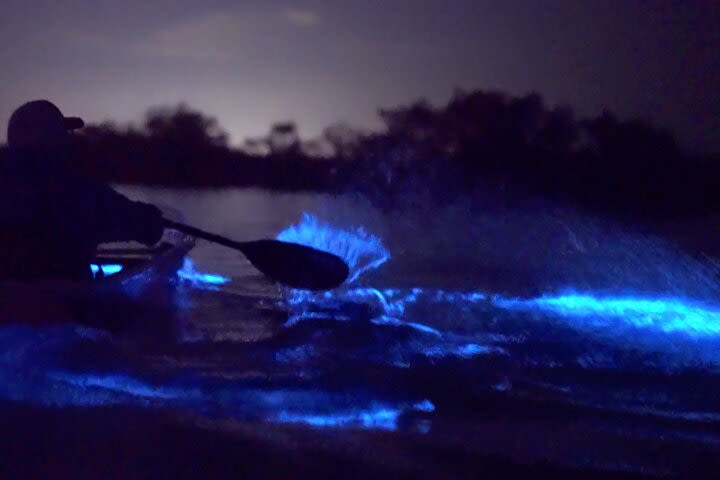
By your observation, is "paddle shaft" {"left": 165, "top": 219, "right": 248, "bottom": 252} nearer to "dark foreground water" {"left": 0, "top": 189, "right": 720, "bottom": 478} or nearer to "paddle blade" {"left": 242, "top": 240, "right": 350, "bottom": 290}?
"paddle blade" {"left": 242, "top": 240, "right": 350, "bottom": 290}

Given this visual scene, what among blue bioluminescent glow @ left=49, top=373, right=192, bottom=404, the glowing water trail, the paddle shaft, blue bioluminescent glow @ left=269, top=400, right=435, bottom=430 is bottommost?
blue bioluminescent glow @ left=49, top=373, right=192, bottom=404

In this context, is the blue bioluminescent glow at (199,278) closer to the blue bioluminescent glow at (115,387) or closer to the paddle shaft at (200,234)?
the paddle shaft at (200,234)

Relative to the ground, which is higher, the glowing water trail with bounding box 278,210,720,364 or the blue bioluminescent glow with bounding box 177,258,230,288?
the glowing water trail with bounding box 278,210,720,364

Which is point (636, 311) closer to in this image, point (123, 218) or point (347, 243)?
point (347, 243)

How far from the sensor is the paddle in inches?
402

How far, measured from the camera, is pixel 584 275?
14.1 m

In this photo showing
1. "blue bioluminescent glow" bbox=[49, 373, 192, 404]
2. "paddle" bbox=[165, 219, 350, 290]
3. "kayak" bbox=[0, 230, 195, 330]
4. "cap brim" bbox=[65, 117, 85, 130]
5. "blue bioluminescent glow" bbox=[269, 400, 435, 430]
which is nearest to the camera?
"blue bioluminescent glow" bbox=[269, 400, 435, 430]

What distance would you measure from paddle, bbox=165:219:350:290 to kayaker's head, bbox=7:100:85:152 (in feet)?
5.60

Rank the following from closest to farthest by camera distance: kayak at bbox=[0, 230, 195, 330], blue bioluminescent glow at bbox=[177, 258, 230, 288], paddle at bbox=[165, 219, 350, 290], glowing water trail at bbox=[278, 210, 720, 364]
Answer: kayak at bbox=[0, 230, 195, 330], glowing water trail at bbox=[278, 210, 720, 364], paddle at bbox=[165, 219, 350, 290], blue bioluminescent glow at bbox=[177, 258, 230, 288]

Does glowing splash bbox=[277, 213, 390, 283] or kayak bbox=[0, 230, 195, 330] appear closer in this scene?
kayak bbox=[0, 230, 195, 330]

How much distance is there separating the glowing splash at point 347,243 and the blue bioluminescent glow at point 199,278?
43.7 inches

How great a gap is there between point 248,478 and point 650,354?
4817 millimetres

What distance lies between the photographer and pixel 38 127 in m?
8.85

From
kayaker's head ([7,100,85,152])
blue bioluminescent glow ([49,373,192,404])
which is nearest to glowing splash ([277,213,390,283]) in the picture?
kayaker's head ([7,100,85,152])
